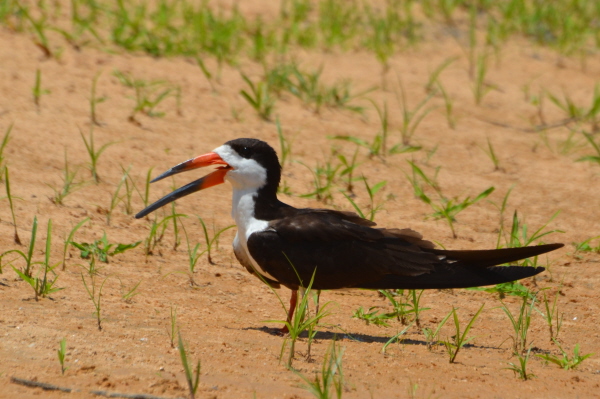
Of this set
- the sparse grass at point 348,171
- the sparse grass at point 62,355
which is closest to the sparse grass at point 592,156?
the sparse grass at point 348,171

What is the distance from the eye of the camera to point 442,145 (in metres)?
6.97

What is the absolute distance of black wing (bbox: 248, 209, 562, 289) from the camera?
167 inches

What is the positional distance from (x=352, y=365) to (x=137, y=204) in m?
2.28

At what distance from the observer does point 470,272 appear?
13.9 feet

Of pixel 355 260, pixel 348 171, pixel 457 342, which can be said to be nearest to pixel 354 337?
pixel 355 260

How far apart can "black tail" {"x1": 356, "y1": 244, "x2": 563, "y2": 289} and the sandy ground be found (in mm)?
287

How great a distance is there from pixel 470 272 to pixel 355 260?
0.58 m

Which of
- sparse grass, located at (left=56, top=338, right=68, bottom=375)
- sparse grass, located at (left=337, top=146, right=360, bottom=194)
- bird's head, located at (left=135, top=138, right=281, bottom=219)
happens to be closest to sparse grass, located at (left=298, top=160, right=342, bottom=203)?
sparse grass, located at (left=337, top=146, right=360, bottom=194)

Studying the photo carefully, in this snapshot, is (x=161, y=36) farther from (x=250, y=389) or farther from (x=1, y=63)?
(x=250, y=389)

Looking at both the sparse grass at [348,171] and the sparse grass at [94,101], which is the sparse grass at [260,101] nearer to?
the sparse grass at [348,171]

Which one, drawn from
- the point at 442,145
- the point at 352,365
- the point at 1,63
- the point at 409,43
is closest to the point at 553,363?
the point at 352,365

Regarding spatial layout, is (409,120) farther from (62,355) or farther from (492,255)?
(62,355)

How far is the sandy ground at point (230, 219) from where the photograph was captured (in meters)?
3.53

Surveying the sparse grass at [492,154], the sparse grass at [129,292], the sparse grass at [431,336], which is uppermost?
the sparse grass at [492,154]
